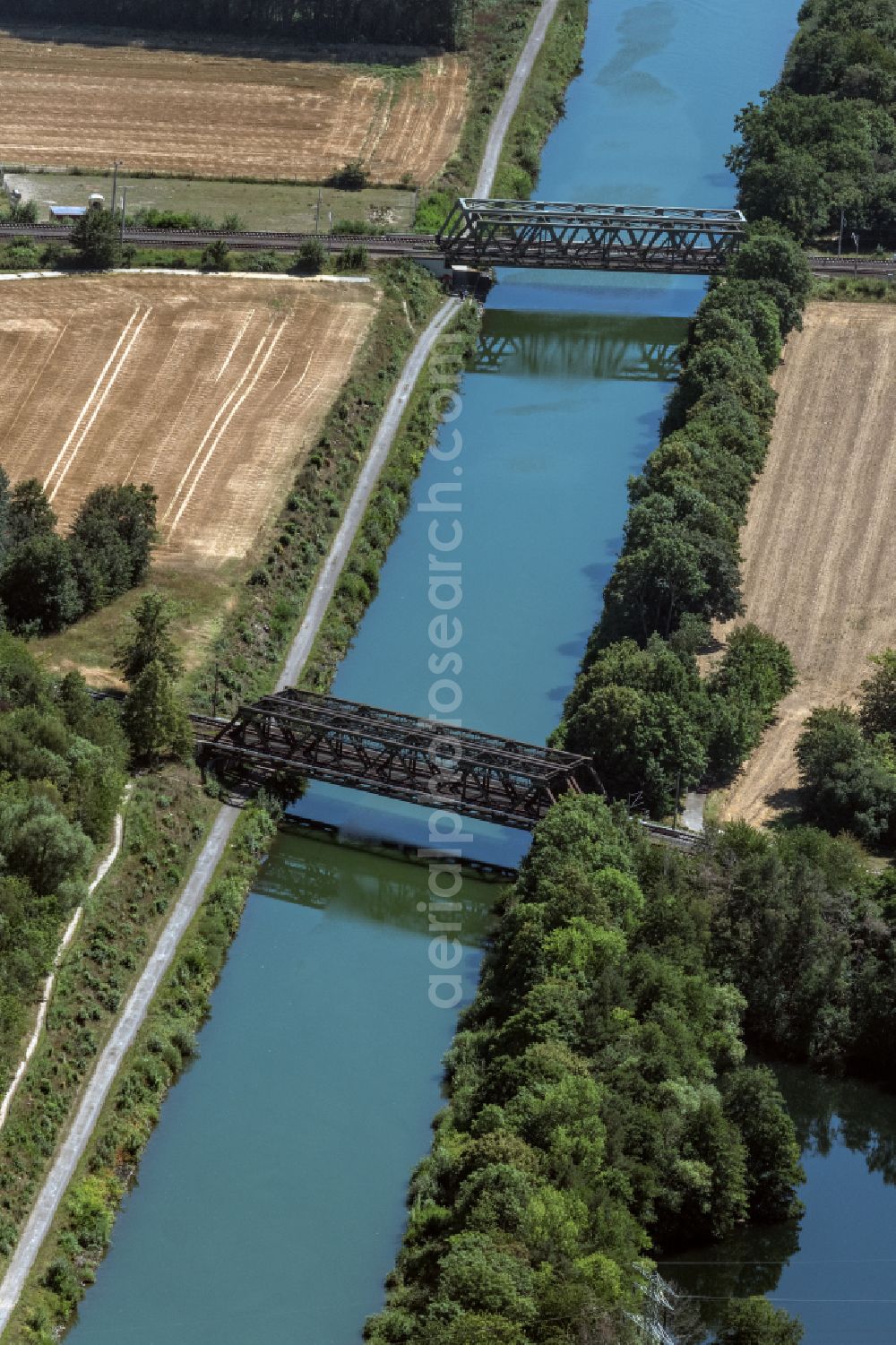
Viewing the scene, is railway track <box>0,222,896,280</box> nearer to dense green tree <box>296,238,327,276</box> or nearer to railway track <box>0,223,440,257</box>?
railway track <box>0,223,440,257</box>

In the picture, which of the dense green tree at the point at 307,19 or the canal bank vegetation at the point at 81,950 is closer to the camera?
the canal bank vegetation at the point at 81,950

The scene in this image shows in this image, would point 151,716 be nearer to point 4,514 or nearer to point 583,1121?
point 4,514

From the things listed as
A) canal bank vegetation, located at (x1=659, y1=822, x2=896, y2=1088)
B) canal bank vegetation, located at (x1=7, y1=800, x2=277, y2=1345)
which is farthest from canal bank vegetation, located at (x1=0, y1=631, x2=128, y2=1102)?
canal bank vegetation, located at (x1=659, y1=822, x2=896, y2=1088)

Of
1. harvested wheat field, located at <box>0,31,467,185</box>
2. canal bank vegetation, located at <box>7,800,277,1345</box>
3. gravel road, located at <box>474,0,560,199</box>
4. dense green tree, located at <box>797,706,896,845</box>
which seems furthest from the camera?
harvested wheat field, located at <box>0,31,467,185</box>

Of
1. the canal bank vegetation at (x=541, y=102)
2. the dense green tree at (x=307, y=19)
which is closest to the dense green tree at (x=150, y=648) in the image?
Answer: the canal bank vegetation at (x=541, y=102)

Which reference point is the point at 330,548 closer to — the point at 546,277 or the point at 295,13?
the point at 546,277

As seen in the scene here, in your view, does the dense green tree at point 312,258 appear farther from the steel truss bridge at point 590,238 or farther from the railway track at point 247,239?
the steel truss bridge at point 590,238
